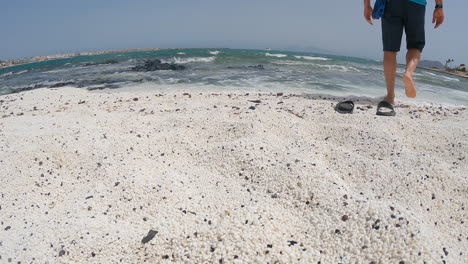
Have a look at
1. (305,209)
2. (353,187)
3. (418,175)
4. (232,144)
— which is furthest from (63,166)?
(418,175)

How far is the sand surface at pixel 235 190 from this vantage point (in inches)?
54.6

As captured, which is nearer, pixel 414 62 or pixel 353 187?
pixel 353 187

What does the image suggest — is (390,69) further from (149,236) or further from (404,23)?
(149,236)

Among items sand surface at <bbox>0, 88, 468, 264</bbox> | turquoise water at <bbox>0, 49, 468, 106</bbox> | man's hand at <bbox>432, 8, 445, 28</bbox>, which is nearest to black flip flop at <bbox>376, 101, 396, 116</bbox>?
sand surface at <bbox>0, 88, 468, 264</bbox>

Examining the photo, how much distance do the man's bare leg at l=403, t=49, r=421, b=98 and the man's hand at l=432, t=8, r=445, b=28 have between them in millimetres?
356

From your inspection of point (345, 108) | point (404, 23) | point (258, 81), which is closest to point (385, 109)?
point (345, 108)

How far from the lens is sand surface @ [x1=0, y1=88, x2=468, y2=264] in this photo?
139cm

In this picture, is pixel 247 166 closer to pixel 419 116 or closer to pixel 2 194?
pixel 2 194

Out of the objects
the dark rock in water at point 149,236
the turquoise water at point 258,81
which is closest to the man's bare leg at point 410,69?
the turquoise water at point 258,81

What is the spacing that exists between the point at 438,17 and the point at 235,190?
324 cm

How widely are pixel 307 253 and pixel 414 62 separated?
2.94m

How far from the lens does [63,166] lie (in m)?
2.24

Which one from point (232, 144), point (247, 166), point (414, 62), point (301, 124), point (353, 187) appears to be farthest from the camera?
point (414, 62)

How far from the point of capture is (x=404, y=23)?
343cm
